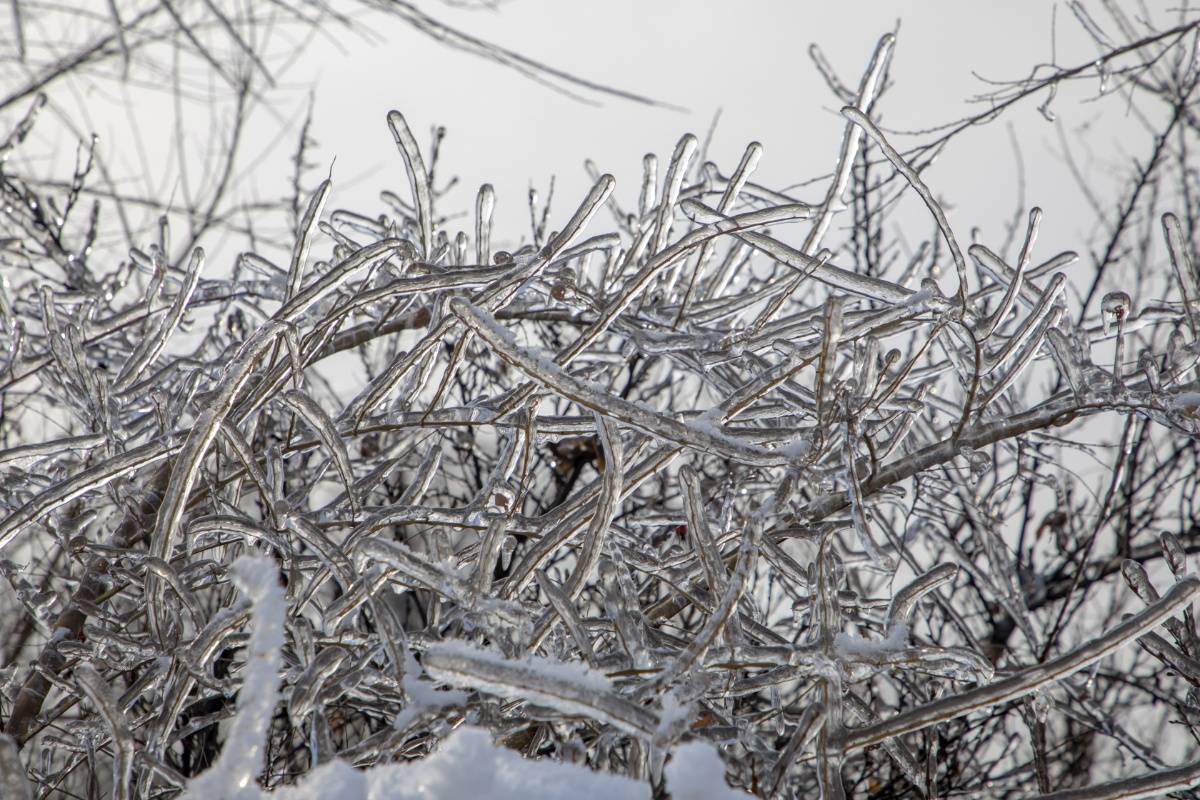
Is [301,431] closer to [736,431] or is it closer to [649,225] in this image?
[649,225]

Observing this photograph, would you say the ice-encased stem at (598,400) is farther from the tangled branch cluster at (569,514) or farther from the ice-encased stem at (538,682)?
the ice-encased stem at (538,682)

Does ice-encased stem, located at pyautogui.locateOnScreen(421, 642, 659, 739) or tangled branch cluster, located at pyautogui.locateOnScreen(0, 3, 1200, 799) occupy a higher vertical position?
tangled branch cluster, located at pyautogui.locateOnScreen(0, 3, 1200, 799)

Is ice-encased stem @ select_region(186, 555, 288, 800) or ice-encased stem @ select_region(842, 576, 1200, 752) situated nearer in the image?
ice-encased stem @ select_region(186, 555, 288, 800)

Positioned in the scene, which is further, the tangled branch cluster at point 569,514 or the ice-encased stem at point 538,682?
the tangled branch cluster at point 569,514

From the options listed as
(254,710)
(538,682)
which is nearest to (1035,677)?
(538,682)

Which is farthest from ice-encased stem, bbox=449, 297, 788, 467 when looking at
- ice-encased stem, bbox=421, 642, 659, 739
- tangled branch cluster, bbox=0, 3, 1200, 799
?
ice-encased stem, bbox=421, 642, 659, 739

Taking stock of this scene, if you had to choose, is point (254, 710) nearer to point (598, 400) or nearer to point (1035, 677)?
point (598, 400)

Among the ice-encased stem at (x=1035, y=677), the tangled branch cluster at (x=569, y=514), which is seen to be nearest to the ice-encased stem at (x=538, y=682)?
the tangled branch cluster at (x=569, y=514)

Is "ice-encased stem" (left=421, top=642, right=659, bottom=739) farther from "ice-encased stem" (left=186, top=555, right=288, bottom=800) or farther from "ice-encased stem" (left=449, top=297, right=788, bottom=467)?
"ice-encased stem" (left=449, top=297, right=788, bottom=467)

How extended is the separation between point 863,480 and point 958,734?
144 centimetres

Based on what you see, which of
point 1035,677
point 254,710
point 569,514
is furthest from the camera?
point 569,514

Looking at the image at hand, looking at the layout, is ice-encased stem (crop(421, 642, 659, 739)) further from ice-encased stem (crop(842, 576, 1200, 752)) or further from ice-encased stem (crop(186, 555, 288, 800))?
ice-encased stem (crop(842, 576, 1200, 752))

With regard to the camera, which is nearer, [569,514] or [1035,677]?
[1035,677]

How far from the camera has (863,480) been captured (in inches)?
49.8
